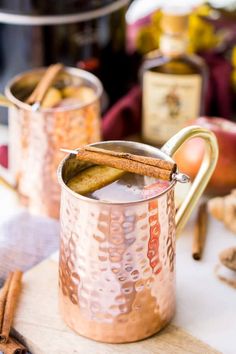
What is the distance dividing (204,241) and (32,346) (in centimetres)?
25

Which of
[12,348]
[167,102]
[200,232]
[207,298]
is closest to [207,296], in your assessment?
[207,298]

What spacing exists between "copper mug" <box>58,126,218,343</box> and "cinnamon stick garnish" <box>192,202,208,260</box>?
0.37ft

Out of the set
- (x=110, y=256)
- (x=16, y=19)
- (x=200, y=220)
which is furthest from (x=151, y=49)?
(x=110, y=256)

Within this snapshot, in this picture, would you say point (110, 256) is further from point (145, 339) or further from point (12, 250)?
point (12, 250)

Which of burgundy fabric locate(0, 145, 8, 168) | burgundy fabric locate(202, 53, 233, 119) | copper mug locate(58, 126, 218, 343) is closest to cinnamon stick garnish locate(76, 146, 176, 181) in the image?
copper mug locate(58, 126, 218, 343)

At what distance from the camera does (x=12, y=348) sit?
2.07 ft

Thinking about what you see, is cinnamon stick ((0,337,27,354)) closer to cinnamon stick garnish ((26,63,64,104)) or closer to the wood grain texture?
the wood grain texture

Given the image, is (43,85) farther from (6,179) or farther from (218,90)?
(218,90)

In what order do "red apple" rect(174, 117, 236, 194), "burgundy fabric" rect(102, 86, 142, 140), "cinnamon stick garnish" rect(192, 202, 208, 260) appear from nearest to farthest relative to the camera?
"cinnamon stick garnish" rect(192, 202, 208, 260)
"red apple" rect(174, 117, 236, 194)
"burgundy fabric" rect(102, 86, 142, 140)

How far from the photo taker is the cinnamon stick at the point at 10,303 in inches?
25.4

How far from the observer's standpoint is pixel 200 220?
2.72ft

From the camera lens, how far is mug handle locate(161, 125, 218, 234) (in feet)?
2.08

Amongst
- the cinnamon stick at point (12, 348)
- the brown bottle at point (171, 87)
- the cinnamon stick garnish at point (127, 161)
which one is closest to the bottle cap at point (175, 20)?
the brown bottle at point (171, 87)

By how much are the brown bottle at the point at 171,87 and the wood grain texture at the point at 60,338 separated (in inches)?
14.7
